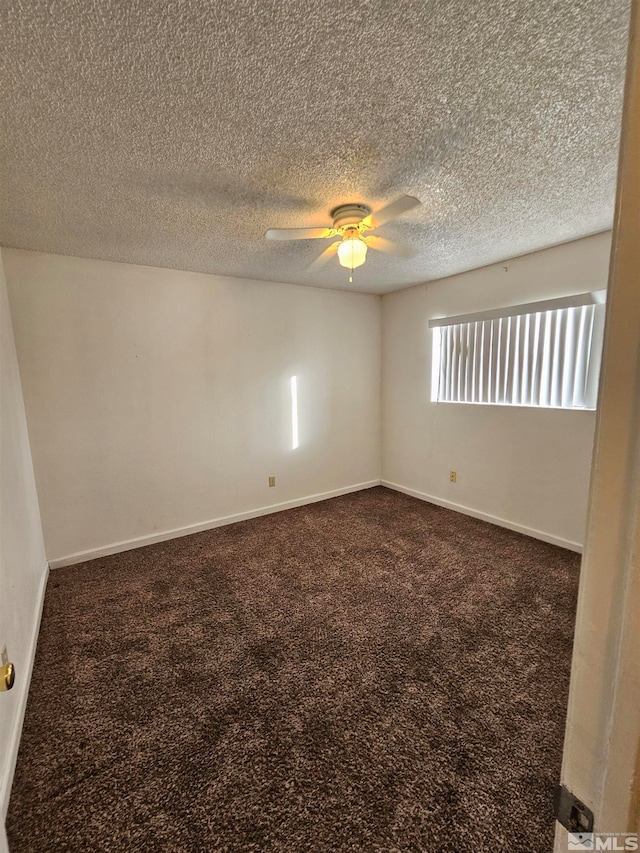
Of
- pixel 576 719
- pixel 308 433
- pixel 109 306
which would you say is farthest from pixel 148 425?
pixel 576 719

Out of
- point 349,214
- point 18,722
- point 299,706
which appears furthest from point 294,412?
point 18,722

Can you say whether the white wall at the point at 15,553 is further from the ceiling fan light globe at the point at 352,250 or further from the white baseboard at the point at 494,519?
the white baseboard at the point at 494,519

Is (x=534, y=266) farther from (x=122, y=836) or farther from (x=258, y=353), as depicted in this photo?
(x=122, y=836)

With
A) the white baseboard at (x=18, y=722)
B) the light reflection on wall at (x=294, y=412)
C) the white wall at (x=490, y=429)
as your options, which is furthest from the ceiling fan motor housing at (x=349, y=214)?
the white baseboard at (x=18, y=722)

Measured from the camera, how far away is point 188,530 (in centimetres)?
331

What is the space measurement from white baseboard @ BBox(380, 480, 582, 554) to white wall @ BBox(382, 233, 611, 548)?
1 centimetres

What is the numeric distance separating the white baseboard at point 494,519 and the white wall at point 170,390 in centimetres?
93

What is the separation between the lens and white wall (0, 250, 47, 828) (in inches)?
54.0

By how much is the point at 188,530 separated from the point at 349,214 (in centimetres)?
286

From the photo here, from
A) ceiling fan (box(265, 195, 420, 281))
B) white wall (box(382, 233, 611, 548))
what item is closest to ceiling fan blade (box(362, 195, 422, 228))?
ceiling fan (box(265, 195, 420, 281))

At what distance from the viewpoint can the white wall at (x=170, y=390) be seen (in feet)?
8.79

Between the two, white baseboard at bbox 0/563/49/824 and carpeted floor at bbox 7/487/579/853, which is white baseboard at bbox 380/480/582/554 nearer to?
carpeted floor at bbox 7/487/579/853

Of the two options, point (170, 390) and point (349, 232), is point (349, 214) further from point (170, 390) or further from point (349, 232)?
point (170, 390)

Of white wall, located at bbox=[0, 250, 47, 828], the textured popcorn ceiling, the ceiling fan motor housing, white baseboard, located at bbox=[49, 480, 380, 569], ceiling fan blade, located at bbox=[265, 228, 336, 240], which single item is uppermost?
the textured popcorn ceiling
